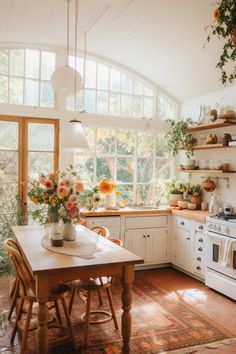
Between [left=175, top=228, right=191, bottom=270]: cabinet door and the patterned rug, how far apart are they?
0.87 metres

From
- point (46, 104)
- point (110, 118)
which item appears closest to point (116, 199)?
point (110, 118)

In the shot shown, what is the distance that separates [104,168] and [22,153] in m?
1.22

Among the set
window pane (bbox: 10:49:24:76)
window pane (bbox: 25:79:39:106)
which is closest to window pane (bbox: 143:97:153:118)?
window pane (bbox: 25:79:39:106)

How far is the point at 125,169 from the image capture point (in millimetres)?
5227

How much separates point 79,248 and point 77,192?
452 mm

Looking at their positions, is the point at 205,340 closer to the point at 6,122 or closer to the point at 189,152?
the point at 189,152

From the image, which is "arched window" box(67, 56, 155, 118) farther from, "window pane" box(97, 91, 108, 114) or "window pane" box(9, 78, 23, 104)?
"window pane" box(9, 78, 23, 104)

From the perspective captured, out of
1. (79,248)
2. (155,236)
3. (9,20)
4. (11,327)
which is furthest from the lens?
(155,236)

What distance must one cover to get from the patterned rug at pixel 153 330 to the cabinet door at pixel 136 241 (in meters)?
0.96

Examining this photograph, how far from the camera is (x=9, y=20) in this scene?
373cm

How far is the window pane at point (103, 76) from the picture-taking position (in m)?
4.97

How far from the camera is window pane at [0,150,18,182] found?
4434 mm

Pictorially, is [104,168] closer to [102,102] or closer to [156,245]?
[102,102]

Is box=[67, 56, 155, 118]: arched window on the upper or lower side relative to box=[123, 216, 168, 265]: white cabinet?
upper
